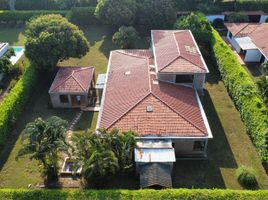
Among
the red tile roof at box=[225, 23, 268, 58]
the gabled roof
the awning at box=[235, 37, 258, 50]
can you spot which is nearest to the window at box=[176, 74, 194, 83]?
the gabled roof

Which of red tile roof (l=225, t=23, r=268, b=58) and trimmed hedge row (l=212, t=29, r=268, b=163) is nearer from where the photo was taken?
trimmed hedge row (l=212, t=29, r=268, b=163)

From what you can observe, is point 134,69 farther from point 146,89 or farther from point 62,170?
point 62,170

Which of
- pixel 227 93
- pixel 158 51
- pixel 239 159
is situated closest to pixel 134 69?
pixel 158 51

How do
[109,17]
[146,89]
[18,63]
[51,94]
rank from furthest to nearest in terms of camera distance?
[109,17]
[18,63]
[51,94]
[146,89]

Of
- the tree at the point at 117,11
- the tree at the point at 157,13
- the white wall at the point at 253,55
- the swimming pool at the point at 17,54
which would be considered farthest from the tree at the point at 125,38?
the white wall at the point at 253,55

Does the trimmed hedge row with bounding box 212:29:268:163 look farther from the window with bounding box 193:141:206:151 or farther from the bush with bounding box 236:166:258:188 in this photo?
the window with bounding box 193:141:206:151

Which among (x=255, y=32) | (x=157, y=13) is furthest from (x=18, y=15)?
(x=255, y=32)

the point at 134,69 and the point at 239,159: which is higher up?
the point at 134,69
